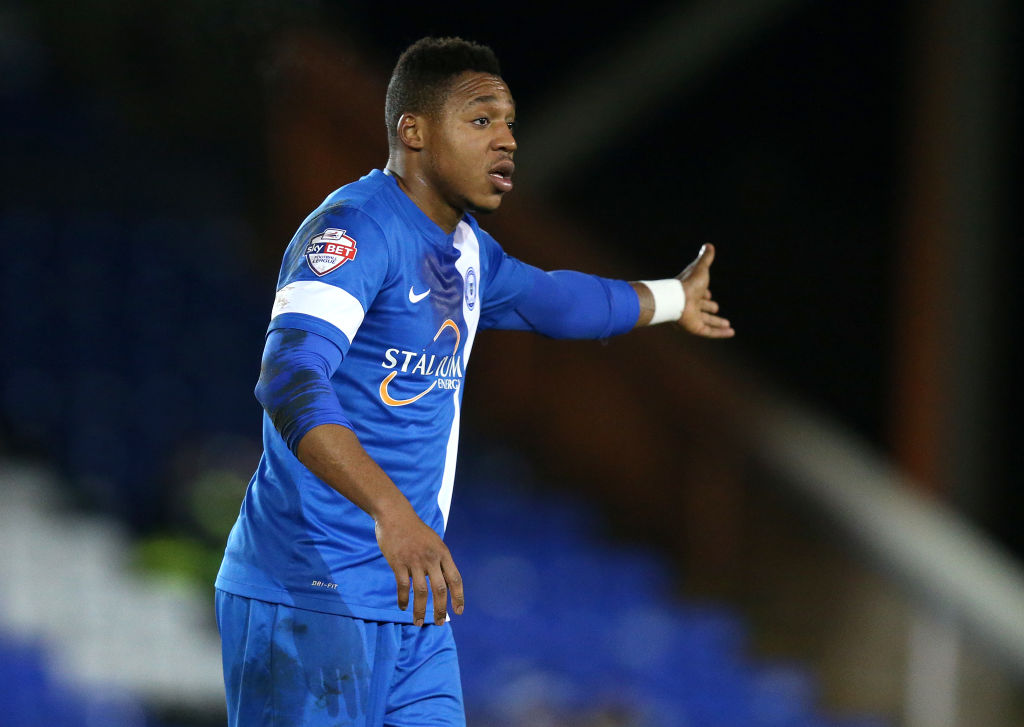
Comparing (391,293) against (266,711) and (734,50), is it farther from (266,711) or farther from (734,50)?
(734,50)

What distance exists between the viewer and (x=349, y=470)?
6.59ft

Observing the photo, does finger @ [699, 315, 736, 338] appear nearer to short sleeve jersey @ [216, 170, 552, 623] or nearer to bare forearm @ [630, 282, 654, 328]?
bare forearm @ [630, 282, 654, 328]

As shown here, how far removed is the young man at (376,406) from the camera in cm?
232

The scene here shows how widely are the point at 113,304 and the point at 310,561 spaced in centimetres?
479

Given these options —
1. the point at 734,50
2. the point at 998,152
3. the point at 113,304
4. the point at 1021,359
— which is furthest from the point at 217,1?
the point at 1021,359

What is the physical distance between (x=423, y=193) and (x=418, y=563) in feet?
2.91

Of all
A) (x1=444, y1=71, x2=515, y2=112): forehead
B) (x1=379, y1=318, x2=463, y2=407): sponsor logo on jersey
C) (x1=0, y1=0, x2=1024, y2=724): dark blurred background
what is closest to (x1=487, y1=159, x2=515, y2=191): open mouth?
(x1=444, y1=71, x2=515, y2=112): forehead

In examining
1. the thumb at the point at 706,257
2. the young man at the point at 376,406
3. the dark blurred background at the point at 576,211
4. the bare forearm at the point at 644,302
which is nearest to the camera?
the young man at the point at 376,406

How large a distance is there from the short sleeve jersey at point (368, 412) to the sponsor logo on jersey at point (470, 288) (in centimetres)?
5

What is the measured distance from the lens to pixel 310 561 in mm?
2404

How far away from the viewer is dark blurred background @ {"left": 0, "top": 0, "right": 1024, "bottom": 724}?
6.54 m

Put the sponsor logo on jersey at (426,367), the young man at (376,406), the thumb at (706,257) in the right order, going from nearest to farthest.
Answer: the young man at (376,406) → the sponsor logo on jersey at (426,367) → the thumb at (706,257)

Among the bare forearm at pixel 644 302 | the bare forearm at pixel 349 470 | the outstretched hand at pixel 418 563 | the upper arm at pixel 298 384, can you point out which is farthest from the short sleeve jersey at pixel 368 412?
the bare forearm at pixel 644 302

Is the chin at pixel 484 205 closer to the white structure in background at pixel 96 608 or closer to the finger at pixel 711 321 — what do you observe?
the finger at pixel 711 321
